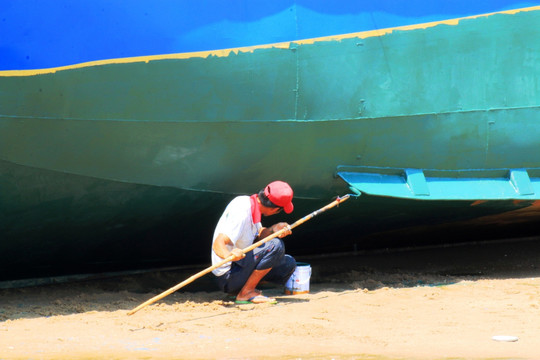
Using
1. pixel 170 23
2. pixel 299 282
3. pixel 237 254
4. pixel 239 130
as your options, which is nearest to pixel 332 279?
pixel 299 282

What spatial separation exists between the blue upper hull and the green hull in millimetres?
79

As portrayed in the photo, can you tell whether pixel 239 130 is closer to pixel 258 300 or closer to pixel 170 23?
pixel 170 23

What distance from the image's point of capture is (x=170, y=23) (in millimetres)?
5086

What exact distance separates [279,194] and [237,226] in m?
0.37

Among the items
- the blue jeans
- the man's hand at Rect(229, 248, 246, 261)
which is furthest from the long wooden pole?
the blue jeans

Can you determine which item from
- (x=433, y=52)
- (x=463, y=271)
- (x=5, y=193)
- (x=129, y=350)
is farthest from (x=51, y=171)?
(x=463, y=271)

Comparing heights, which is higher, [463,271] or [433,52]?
[433,52]

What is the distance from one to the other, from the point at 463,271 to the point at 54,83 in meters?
4.11

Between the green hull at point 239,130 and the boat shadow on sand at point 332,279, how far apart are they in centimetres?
26

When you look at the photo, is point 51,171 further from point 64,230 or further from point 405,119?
point 405,119

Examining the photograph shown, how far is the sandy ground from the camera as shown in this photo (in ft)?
13.5

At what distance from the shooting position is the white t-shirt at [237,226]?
5.24 metres

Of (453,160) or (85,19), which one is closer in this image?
(85,19)

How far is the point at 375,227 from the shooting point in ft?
21.8
